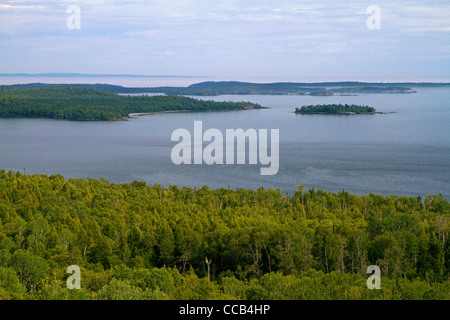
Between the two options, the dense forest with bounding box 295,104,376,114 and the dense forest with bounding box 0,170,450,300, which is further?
Result: the dense forest with bounding box 295,104,376,114

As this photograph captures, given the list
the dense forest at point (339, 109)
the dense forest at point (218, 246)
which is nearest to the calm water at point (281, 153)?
→ the dense forest at point (339, 109)

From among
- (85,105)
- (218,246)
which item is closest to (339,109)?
(85,105)

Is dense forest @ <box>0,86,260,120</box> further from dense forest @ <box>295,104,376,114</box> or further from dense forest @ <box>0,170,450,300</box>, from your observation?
dense forest @ <box>0,170,450,300</box>

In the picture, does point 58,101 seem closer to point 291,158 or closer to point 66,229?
point 291,158

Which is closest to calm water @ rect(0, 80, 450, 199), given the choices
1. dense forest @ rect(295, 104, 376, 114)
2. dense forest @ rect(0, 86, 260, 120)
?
dense forest @ rect(0, 86, 260, 120)
